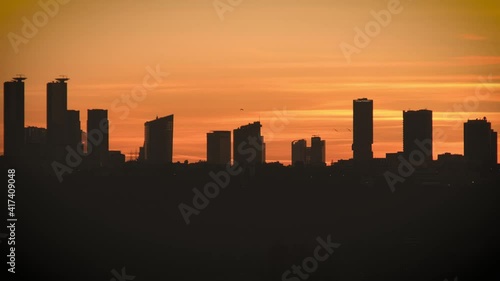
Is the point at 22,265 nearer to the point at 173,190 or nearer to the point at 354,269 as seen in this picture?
the point at 354,269

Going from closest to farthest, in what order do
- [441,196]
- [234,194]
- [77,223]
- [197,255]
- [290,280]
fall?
[290,280]
[197,255]
[77,223]
[234,194]
[441,196]

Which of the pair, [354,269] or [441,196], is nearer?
[354,269]

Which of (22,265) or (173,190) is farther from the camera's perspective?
(173,190)

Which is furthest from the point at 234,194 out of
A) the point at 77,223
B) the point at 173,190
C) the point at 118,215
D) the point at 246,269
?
the point at 246,269

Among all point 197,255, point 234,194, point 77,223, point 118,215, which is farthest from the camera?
point 234,194

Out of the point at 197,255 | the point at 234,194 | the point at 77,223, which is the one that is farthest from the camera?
the point at 234,194

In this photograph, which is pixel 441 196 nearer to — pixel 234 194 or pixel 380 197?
pixel 380 197

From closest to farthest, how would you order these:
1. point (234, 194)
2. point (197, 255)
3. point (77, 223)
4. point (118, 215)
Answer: point (197, 255) < point (77, 223) < point (118, 215) < point (234, 194)

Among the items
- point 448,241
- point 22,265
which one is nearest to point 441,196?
point 448,241
